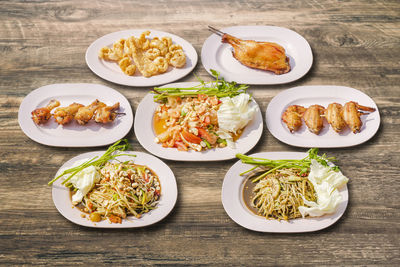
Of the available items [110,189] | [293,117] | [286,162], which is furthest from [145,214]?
[293,117]

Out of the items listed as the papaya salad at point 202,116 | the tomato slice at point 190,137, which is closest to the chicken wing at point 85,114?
the papaya salad at point 202,116

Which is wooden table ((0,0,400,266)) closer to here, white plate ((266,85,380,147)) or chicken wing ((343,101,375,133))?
→ white plate ((266,85,380,147))

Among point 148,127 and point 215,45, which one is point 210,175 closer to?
point 148,127

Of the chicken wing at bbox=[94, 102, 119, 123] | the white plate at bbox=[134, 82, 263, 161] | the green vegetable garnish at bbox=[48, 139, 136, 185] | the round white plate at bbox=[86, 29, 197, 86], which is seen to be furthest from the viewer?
the round white plate at bbox=[86, 29, 197, 86]

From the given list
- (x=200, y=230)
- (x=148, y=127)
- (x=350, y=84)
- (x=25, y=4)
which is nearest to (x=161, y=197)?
(x=200, y=230)

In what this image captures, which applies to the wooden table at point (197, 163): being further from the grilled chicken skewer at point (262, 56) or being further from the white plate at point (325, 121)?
the grilled chicken skewer at point (262, 56)

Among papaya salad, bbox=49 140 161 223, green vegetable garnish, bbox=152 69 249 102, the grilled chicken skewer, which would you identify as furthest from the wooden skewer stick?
papaya salad, bbox=49 140 161 223
